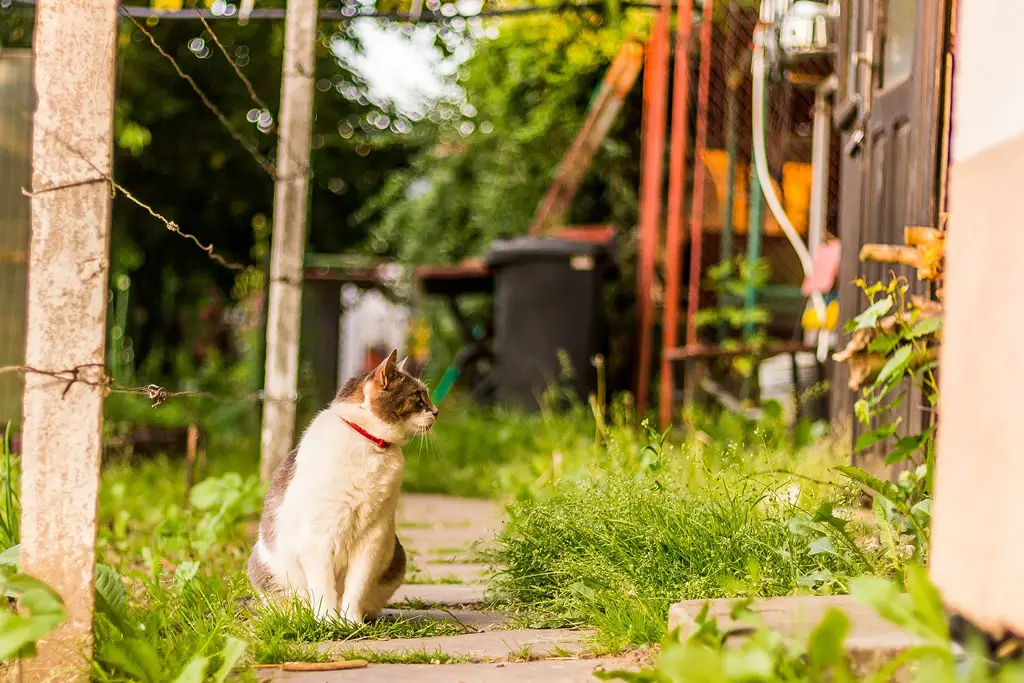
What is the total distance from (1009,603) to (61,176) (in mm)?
1643

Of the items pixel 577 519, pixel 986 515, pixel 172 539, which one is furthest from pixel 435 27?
pixel 986 515

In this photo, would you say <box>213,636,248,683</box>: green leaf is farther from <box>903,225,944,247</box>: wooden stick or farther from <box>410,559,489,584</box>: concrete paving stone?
<box>903,225,944,247</box>: wooden stick

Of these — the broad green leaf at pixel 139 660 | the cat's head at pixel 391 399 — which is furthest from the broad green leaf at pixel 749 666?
the cat's head at pixel 391 399

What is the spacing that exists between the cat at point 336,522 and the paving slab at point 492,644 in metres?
0.19

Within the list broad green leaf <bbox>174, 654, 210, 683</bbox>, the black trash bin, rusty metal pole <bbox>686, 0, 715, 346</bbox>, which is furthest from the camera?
the black trash bin

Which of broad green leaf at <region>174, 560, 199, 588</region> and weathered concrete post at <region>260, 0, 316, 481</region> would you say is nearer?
broad green leaf at <region>174, 560, 199, 588</region>

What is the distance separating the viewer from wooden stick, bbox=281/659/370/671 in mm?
2045

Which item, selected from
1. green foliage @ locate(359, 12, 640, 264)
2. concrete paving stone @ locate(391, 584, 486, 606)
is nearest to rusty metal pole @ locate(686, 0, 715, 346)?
green foliage @ locate(359, 12, 640, 264)

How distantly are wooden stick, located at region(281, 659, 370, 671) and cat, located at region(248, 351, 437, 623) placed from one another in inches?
15.3

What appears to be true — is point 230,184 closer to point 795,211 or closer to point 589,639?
point 795,211

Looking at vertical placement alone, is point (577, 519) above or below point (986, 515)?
below

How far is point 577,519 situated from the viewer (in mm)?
2615

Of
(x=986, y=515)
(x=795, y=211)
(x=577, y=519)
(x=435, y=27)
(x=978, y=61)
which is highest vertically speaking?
(x=435, y=27)

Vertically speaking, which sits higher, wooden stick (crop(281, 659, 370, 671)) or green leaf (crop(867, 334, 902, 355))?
green leaf (crop(867, 334, 902, 355))
